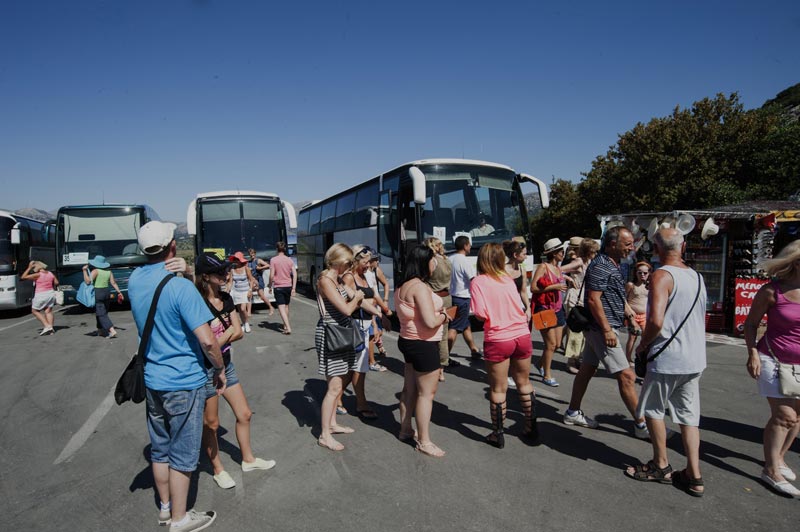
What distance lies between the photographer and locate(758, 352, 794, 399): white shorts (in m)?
3.22

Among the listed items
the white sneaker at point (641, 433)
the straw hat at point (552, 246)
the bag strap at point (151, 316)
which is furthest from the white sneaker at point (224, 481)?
the straw hat at point (552, 246)

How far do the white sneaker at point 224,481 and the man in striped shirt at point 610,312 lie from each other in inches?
126

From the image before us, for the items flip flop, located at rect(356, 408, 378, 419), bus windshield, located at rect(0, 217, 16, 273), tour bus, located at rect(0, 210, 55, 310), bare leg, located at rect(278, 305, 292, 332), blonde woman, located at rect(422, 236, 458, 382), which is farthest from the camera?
bus windshield, located at rect(0, 217, 16, 273)

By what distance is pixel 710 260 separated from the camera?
33.9 feet

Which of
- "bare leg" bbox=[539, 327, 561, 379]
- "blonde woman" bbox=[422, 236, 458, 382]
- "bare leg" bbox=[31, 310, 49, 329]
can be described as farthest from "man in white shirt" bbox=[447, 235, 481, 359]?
"bare leg" bbox=[31, 310, 49, 329]

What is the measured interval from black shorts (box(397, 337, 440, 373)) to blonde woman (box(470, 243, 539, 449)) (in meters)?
0.43

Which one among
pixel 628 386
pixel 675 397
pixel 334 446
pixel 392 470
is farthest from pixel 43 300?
pixel 675 397

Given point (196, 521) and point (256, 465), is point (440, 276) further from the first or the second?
point (196, 521)

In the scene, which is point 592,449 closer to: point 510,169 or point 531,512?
point 531,512

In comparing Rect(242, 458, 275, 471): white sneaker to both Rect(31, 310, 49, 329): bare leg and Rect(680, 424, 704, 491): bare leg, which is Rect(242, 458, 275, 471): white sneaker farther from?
Rect(31, 310, 49, 329): bare leg

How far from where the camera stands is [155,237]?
8.80ft

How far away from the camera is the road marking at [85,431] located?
406 centimetres

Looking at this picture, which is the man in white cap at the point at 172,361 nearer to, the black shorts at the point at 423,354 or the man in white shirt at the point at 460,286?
the black shorts at the point at 423,354

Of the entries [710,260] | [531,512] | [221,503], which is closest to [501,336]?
[531,512]
